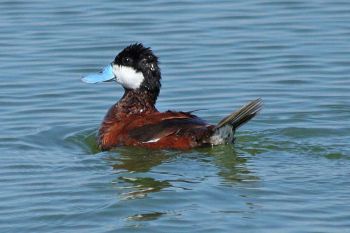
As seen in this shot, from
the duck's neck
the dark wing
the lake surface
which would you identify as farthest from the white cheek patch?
the dark wing

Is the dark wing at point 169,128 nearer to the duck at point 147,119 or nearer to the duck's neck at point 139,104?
the duck at point 147,119

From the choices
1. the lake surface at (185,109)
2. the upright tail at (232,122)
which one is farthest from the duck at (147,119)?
the lake surface at (185,109)

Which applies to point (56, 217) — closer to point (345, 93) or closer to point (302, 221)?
point (302, 221)

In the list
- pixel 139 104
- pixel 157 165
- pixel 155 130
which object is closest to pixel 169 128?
pixel 155 130

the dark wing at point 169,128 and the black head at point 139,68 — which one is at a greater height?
the black head at point 139,68

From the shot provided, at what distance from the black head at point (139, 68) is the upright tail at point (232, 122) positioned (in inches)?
41.9

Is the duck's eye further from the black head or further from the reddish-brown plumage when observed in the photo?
the reddish-brown plumage

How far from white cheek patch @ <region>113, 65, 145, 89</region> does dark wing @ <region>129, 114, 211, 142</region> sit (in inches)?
29.8

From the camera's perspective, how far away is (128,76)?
36.4 ft

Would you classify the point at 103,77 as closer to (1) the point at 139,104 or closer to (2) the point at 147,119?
(1) the point at 139,104

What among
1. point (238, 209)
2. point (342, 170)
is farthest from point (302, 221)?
point (342, 170)

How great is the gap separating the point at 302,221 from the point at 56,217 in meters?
1.67

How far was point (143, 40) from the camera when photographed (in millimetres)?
14500

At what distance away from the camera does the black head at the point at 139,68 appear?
36.0 ft
